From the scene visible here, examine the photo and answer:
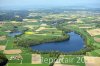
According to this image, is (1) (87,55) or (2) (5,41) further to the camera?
(2) (5,41)

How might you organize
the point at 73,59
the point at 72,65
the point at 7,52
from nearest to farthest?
the point at 72,65 < the point at 73,59 < the point at 7,52

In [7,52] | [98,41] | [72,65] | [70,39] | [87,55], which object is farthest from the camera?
[70,39]

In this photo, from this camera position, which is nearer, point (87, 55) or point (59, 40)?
point (87, 55)

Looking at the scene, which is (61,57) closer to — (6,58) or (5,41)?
(6,58)

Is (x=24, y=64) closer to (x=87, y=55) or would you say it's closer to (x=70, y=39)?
(x=87, y=55)

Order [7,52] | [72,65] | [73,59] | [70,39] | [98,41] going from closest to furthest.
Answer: [72,65] → [73,59] → [7,52] → [98,41] → [70,39]

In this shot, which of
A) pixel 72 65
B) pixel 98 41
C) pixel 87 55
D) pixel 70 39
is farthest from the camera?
pixel 70 39

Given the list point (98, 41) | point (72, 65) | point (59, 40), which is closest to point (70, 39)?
point (59, 40)

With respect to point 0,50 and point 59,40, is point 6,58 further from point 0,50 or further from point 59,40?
point 59,40

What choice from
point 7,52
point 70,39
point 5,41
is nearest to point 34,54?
point 7,52
